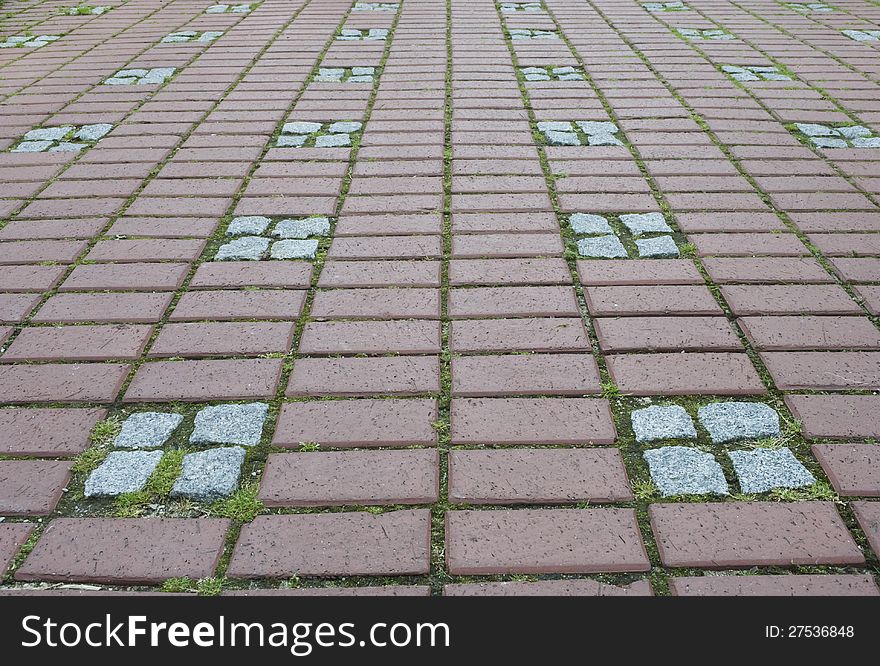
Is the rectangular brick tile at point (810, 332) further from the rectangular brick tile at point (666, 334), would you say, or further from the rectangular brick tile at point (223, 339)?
the rectangular brick tile at point (223, 339)

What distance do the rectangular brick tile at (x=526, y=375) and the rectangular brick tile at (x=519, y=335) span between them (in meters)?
0.04

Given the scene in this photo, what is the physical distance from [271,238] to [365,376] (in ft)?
3.29

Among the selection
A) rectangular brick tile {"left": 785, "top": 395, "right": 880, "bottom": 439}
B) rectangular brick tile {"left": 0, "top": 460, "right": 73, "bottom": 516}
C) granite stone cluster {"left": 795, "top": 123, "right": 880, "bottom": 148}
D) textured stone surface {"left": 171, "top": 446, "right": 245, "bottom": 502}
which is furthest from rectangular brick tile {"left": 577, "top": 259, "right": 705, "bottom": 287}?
rectangular brick tile {"left": 0, "top": 460, "right": 73, "bottom": 516}

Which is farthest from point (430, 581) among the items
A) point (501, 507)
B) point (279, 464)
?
point (279, 464)

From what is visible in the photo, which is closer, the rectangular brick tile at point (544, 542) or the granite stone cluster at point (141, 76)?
the rectangular brick tile at point (544, 542)

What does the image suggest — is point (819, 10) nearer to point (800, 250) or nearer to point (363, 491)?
point (800, 250)

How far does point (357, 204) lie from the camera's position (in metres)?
3.21

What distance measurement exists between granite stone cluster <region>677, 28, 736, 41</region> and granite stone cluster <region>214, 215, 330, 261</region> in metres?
3.81

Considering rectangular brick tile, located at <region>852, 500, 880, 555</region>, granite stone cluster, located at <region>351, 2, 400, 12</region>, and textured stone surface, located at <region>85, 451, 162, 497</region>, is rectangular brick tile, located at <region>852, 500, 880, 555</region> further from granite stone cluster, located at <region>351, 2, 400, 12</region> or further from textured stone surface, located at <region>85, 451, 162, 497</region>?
granite stone cluster, located at <region>351, 2, 400, 12</region>

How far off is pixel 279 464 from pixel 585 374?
3.02 ft

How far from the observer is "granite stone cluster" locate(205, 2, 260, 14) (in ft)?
21.1

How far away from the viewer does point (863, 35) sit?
→ 5598 millimetres

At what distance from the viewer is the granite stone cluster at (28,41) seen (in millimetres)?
5617

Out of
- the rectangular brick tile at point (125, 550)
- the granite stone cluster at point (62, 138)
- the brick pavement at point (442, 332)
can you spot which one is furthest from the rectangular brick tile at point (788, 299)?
the granite stone cluster at point (62, 138)
